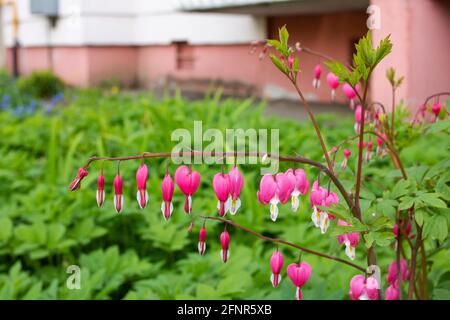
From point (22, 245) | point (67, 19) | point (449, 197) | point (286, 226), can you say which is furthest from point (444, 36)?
point (67, 19)

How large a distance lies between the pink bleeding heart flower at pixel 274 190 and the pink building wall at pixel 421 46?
175 inches

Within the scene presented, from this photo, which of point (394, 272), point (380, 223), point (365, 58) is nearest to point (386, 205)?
point (380, 223)

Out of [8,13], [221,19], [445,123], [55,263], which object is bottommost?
[55,263]

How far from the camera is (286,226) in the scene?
2.81 metres

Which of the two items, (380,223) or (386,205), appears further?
(386,205)

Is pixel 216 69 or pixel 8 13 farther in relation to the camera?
pixel 8 13

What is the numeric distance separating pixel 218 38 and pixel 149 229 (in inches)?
310

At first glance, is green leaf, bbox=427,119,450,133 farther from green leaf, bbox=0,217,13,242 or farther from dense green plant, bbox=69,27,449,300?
green leaf, bbox=0,217,13,242

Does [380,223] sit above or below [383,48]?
below

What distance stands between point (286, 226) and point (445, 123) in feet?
4.92

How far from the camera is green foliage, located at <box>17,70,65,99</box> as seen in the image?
10547 millimetres

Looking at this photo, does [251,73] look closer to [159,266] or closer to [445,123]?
[159,266]

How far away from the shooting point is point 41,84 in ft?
35.8

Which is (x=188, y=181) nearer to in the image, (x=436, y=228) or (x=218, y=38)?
(x=436, y=228)
